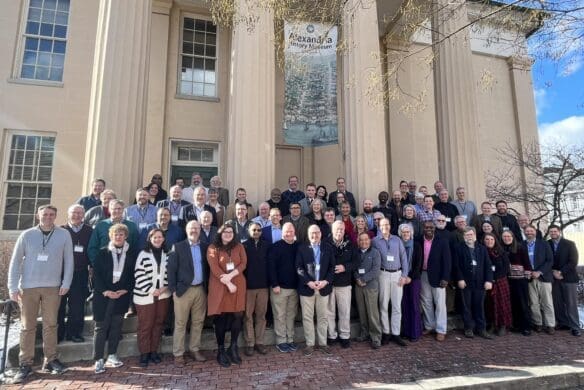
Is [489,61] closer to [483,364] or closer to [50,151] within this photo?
[483,364]

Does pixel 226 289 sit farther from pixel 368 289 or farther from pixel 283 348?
pixel 368 289

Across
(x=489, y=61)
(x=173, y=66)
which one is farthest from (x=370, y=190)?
(x=489, y=61)

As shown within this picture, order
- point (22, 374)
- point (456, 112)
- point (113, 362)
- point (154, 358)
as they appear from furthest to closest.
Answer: point (456, 112)
point (154, 358)
point (113, 362)
point (22, 374)

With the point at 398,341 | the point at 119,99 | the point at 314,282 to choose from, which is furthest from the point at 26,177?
the point at 398,341

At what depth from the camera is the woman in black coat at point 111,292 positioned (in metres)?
4.52

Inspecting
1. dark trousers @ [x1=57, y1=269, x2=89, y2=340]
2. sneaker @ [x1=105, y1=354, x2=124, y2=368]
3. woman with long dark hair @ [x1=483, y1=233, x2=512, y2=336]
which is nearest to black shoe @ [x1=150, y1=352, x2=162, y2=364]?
sneaker @ [x1=105, y1=354, x2=124, y2=368]

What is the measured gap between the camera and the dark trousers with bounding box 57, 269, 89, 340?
490 cm

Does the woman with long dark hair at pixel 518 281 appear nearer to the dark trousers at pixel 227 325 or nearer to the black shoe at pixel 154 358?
the dark trousers at pixel 227 325

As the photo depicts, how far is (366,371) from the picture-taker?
4645 millimetres

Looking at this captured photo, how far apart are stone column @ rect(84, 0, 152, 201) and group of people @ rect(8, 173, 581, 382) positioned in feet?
2.37

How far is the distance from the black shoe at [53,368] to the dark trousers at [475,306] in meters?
6.12

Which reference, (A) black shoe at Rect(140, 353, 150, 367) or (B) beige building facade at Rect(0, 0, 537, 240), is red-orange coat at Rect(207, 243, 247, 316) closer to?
(A) black shoe at Rect(140, 353, 150, 367)

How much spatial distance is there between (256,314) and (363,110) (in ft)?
17.1

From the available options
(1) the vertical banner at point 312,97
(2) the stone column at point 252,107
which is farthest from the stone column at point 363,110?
(2) the stone column at point 252,107
